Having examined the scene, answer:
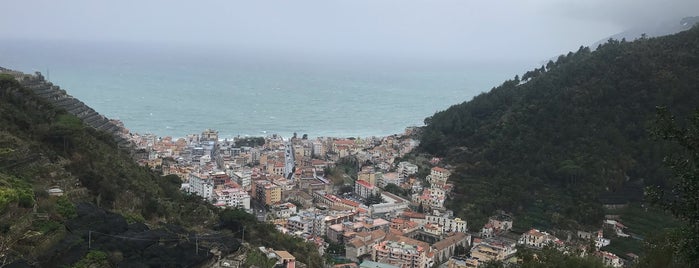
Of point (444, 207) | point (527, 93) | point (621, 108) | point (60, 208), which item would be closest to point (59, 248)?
point (60, 208)

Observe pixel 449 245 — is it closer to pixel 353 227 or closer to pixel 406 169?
pixel 353 227

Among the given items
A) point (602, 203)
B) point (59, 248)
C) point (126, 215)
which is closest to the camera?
point (59, 248)


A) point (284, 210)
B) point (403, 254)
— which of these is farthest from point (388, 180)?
point (403, 254)

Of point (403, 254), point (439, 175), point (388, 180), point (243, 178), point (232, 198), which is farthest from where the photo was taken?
point (388, 180)

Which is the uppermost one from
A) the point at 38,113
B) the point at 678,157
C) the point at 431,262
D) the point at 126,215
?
the point at 678,157

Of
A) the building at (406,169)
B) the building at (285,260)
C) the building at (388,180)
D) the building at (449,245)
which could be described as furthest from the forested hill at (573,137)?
the building at (285,260)

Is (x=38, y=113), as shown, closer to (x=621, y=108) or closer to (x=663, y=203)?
(x=663, y=203)
